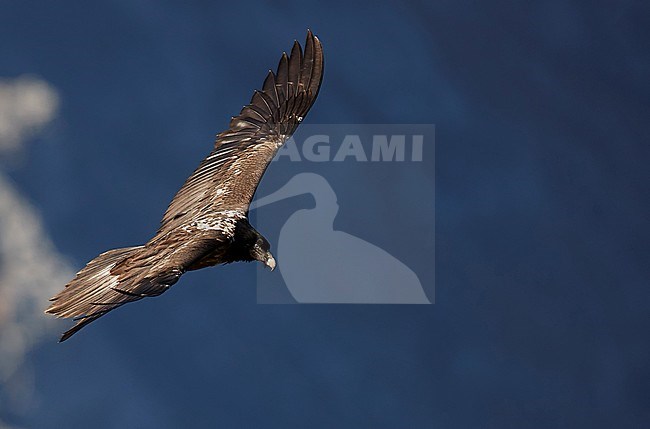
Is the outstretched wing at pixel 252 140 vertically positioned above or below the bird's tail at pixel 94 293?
above

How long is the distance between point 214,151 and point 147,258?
11.4 ft

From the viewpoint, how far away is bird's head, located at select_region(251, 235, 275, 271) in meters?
15.8

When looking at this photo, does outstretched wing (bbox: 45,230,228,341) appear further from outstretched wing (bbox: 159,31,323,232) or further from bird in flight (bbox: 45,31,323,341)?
outstretched wing (bbox: 159,31,323,232)

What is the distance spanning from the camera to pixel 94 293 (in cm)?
1330

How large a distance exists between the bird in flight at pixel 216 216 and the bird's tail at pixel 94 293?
0.01m

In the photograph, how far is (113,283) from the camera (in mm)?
13328

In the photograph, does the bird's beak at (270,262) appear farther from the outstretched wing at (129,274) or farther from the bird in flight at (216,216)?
the outstretched wing at (129,274)

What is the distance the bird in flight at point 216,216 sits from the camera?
13.0 meters

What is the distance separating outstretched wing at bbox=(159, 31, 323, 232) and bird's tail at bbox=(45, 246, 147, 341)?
1672 mm

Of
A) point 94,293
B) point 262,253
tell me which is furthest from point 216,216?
point 94,293

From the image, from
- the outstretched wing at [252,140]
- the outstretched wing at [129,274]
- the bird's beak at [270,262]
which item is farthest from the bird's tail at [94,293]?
the bird's beak at [270,262]

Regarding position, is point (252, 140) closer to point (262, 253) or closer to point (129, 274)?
point (262, 253)

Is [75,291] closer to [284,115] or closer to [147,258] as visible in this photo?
[147,258]

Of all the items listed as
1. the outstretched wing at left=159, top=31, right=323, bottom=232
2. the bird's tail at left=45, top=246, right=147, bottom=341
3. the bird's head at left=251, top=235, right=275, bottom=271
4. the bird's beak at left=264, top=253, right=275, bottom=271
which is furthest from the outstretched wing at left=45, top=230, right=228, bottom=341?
the outstretched wing at left=159, top=31, right=323, bottom=232
